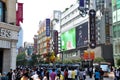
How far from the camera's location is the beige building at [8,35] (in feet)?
91.0

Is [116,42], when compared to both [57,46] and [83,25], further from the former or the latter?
[57,46]

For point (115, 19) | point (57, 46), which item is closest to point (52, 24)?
point (57, 46)

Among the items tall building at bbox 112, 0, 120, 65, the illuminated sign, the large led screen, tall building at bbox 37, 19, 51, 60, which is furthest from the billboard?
the illuminated sign

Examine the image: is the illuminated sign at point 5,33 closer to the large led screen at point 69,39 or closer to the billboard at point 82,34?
the billboard at point 82,34

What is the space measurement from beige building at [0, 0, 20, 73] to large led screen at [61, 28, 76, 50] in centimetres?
6938

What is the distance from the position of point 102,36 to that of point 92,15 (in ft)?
19.6

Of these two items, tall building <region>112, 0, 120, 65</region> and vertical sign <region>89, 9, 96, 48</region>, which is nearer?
tall building <region>112, 0, 120, 65</region>

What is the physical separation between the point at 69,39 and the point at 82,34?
1429cm

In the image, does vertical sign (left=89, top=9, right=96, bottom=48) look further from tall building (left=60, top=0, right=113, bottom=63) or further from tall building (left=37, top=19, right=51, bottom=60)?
tall building (left=37, top=19, right=51, bottom=60)

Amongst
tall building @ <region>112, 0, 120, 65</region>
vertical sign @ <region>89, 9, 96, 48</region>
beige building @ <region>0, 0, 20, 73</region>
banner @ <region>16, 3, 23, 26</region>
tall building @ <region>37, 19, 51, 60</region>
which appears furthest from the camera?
tall building @ <region>37, 19, 51, 60</region>

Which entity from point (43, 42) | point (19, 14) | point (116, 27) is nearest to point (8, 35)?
point (19, 14)

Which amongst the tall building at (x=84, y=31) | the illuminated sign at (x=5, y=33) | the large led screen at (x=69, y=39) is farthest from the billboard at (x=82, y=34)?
the illuminated sign at (x=5, y=33)

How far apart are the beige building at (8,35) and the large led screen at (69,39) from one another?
228 feet

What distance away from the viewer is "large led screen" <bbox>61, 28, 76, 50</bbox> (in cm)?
9930
